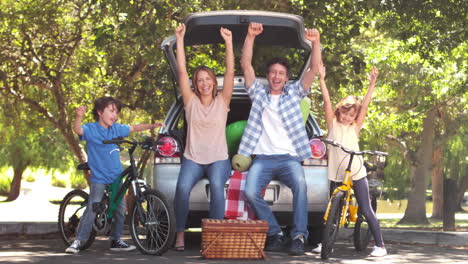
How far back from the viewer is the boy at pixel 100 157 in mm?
9180

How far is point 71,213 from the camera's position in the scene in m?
9.88

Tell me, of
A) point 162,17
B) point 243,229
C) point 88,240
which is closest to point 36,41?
point 162,17

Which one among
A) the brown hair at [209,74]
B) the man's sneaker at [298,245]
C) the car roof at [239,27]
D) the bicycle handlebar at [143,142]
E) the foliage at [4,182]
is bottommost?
the man's sneaker at [298,245]

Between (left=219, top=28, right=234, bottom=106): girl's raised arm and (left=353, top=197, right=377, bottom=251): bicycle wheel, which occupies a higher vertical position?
(left=219, top=28, right=234, bottom=106): girl's raised arm

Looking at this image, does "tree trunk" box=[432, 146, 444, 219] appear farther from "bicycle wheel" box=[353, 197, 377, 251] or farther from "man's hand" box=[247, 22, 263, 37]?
"man's hand" box=[247, 22, 263, 37]

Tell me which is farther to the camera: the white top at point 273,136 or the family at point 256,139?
the white top at point 273,136

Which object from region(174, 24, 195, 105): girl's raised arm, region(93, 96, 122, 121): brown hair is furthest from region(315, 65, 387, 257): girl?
region(93, 96, 122, 121): brown hair

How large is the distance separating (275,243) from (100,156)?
1.93m

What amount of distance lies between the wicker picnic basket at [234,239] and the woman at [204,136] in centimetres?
44

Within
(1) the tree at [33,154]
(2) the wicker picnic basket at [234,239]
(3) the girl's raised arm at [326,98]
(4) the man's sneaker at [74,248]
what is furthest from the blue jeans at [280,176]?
(1) the tree at [33,154]

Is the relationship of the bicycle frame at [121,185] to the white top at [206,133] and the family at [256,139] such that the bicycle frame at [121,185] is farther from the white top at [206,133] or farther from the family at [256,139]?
the white top at [206,133]

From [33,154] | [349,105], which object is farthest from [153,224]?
[33,154]

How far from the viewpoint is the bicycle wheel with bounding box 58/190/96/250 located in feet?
31.8

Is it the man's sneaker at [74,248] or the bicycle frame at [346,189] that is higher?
the bicycle frame at [346,189]
